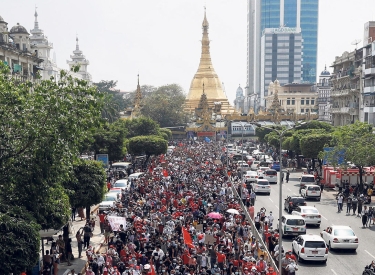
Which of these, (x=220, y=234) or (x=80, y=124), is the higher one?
(x=80, y=124)

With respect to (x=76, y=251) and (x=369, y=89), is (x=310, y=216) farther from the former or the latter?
(x=369, y=89)

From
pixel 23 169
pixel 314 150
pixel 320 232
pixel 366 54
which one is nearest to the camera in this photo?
pixel 23 169

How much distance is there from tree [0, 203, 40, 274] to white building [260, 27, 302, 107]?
169759 mm

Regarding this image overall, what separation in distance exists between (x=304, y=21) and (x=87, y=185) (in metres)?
173

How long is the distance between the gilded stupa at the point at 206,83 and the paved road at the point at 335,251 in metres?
76.9

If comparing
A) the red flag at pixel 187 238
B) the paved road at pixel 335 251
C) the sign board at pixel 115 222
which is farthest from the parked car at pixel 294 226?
the sign board at pixel 115 222

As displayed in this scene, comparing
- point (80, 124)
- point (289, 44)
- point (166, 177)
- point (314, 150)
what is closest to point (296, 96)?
point (289, 44)

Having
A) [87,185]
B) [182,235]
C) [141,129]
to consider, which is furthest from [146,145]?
[182,235]

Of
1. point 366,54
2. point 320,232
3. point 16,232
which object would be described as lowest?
point 320,232

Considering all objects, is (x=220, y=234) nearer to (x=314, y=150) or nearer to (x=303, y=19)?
(x=314, y=150)

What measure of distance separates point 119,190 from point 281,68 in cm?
15384

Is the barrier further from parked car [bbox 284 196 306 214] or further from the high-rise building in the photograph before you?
→ the high-rise building

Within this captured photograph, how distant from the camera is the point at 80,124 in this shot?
1850 cm

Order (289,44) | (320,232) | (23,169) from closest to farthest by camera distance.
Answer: (23,169) → (320,232) → (289,44)
